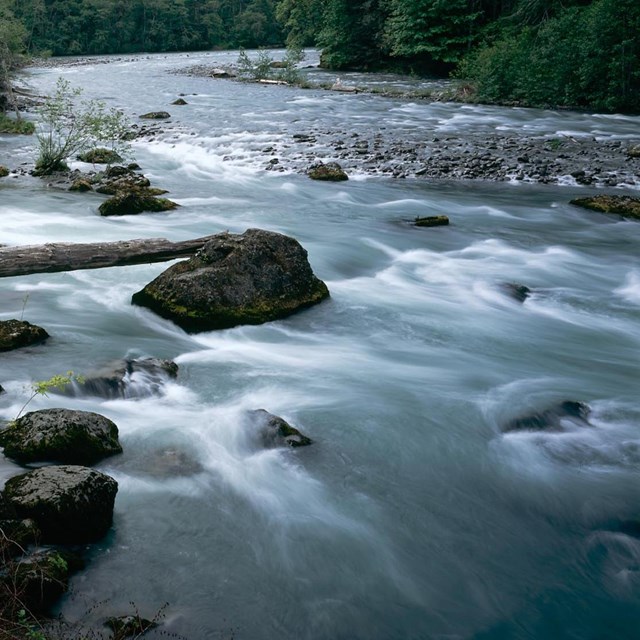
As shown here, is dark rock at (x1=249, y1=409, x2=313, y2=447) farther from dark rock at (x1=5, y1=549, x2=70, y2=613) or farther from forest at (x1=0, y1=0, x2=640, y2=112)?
forest at (x1=0, y1=0, x2=640, y2=112)

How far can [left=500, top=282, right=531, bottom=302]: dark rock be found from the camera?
8797mm

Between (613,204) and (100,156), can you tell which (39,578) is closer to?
(613,204)

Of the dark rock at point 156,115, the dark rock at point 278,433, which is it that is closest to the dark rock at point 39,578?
the dark rock at point 278,433

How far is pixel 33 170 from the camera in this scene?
48.3 ft

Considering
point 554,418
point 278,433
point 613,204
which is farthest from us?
point 613,204

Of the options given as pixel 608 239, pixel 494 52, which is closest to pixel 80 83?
pixel 494 52

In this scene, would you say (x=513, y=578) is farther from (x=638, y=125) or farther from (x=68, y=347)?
(x=638, y=125)

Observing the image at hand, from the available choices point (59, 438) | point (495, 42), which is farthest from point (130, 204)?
point (495, 42)

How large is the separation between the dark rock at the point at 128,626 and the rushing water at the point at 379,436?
11cm

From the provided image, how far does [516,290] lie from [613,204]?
14.6 feet

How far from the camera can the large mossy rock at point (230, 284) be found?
7070mm

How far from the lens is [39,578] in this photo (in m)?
3.45

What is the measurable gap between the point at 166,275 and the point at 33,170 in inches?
350

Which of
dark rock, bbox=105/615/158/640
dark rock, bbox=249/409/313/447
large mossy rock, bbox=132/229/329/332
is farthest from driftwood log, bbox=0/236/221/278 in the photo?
dark rock, bbox=105/615/158/640
